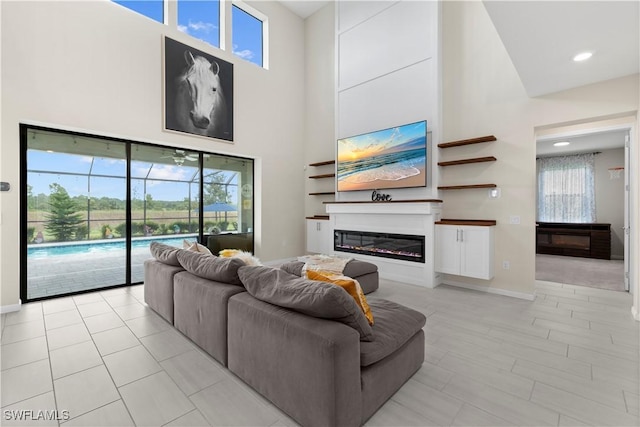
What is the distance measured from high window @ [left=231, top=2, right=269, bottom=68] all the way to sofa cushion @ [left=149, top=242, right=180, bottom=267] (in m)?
4.22

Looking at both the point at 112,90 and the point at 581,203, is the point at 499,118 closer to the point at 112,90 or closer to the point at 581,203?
the point at 581,203

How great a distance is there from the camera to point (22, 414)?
1632mm

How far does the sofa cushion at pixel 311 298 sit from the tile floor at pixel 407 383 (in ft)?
1.97

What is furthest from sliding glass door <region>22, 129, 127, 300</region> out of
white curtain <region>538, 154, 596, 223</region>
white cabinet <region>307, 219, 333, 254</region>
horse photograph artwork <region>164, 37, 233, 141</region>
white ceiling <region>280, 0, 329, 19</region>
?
white curtain <region>538, 154, 596, 223</region>

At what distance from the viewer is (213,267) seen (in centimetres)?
228

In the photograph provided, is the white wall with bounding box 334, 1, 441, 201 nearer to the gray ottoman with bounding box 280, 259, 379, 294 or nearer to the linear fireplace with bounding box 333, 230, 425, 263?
the linear fireplace with bounding box 333, 230, 425, 263

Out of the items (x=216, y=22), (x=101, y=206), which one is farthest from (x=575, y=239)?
(x=101, y=206)

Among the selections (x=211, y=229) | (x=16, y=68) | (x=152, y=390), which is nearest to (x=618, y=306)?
(x=152, y=390)

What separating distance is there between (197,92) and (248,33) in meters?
2.02

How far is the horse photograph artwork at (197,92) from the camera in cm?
458

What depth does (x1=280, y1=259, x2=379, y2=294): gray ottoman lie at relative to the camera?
12.3ft

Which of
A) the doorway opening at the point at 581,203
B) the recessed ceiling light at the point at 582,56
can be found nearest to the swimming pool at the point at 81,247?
the recessed ceiling light at the point at 582,56

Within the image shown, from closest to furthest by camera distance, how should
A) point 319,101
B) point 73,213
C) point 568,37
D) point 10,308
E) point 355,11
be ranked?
1. point 568,37
2. point 10,308
3. point 73,213
4. point 355,11
5. point 319,101

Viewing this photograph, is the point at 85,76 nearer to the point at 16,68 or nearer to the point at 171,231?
the point at 16,68
